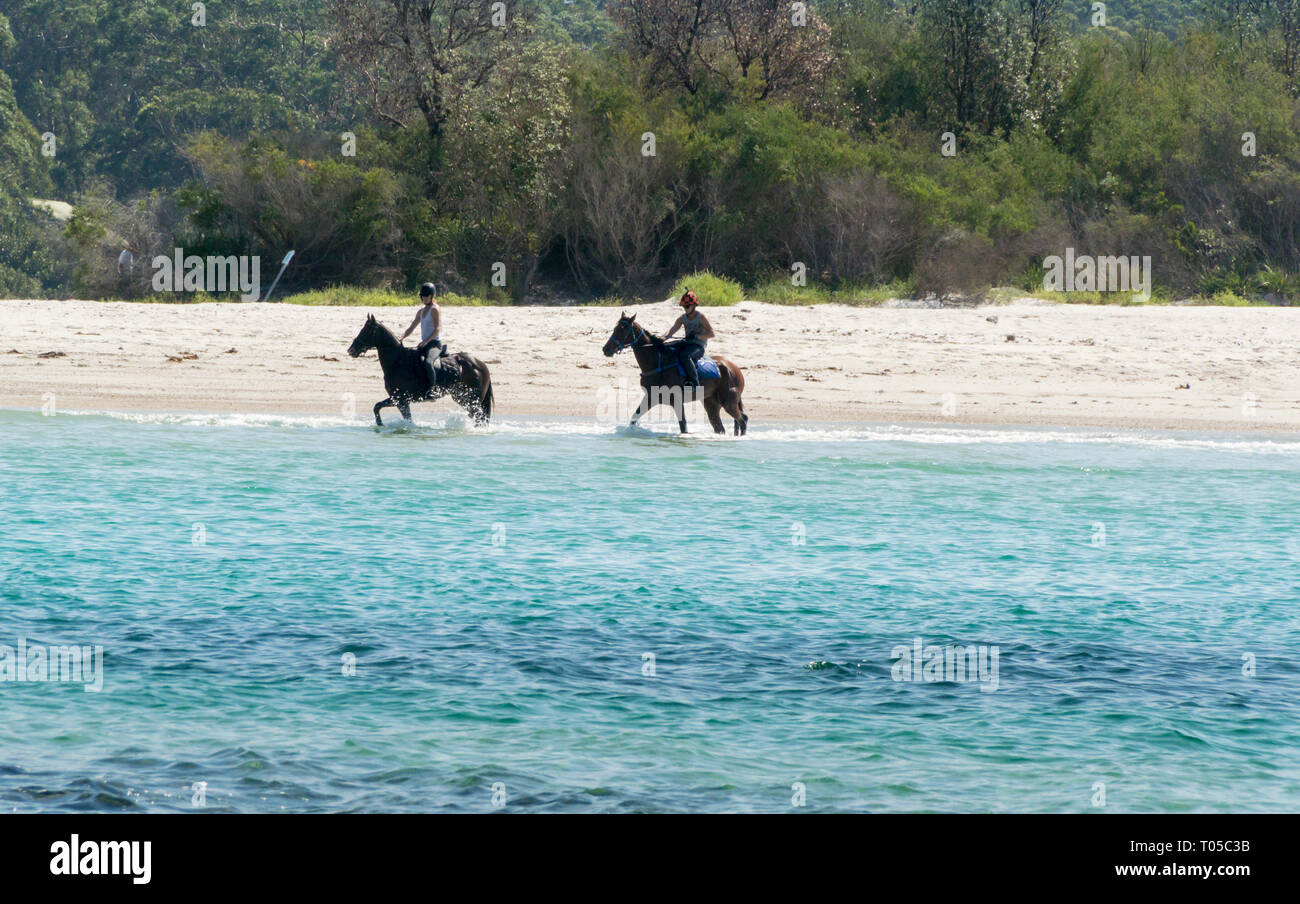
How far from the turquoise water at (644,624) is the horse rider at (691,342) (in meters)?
0.96

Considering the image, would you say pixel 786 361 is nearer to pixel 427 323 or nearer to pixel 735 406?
pixel 735 406

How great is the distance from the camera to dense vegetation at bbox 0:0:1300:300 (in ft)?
97.2

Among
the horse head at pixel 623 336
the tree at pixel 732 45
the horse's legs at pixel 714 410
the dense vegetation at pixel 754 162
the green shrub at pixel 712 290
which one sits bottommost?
the horse's legs at pixel 714 410

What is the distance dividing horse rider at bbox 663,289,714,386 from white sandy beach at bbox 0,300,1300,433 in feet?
8.95

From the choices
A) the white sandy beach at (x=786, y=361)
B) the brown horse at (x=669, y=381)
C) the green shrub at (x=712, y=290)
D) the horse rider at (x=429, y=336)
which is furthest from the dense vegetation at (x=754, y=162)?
the horse rider at (x=429, y=336)

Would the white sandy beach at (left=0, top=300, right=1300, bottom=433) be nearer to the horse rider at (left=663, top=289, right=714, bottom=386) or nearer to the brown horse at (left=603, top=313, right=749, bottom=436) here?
the brown horse at (left=603, top=313, right=749, bottom=436)

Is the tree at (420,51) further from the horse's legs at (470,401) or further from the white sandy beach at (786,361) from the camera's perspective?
the horse's legs at (470,401)

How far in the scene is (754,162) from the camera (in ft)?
99.8

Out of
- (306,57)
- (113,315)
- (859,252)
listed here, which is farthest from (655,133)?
(306,57)

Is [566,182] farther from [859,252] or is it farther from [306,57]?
[306,57]

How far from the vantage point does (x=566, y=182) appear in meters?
31.5

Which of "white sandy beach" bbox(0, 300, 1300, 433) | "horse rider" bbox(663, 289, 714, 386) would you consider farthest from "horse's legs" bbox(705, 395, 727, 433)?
"white sandy beach" bbox(0, 300, 1300, 433)

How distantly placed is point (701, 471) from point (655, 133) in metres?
16.5

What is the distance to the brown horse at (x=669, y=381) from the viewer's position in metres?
17.1
